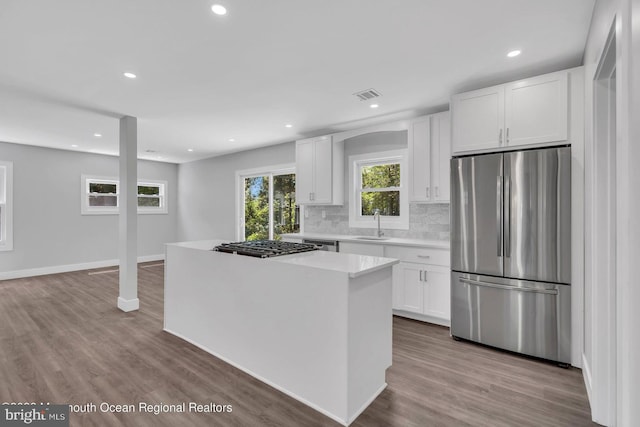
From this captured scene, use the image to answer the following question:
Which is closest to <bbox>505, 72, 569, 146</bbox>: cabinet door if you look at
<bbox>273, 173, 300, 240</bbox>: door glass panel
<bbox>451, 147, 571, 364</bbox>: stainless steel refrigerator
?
A: <bbox>451, 147, 571, 364</bbox>: stainless steel refrigerator

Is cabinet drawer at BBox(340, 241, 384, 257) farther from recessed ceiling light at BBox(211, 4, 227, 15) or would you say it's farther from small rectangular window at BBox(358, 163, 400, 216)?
recessed ceiling light at BBox(211, 4, 227, 15)

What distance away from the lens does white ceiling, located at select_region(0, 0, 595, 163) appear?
6.39ft

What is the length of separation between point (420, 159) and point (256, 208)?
12.3 feet

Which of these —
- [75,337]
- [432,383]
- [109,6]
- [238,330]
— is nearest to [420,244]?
[432,383]

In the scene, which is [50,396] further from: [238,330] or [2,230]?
[2,230]

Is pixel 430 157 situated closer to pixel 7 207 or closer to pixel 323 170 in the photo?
pixel 323 170

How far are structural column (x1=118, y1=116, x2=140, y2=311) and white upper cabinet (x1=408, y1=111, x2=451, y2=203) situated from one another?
141 inches

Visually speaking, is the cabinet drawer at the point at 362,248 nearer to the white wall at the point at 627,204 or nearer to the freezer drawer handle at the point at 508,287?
the freezer drawer handle at the point at 508,287

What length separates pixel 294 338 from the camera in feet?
6.89

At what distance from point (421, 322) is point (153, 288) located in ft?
13.8

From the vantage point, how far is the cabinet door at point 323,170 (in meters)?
4.66

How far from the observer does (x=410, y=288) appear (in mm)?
3594

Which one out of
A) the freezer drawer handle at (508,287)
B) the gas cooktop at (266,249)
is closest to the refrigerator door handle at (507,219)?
the freezer drawer handle at (508,287)

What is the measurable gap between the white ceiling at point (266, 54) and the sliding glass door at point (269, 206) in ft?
6.40
